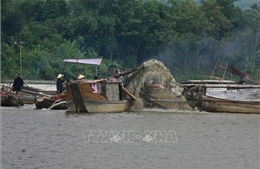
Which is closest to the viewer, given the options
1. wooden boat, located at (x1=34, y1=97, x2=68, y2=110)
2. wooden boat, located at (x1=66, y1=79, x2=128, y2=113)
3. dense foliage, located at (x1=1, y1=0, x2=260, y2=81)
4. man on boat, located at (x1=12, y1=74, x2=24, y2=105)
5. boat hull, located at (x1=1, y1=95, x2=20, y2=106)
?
wooden boat, located at (x1=66, y1=79, x2=128, y2=113)

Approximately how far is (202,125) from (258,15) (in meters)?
43.4

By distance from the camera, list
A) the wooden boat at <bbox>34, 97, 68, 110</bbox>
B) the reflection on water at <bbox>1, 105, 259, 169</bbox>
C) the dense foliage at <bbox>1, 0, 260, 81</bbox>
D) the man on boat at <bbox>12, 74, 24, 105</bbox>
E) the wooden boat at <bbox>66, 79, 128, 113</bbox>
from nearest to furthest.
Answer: the reflection on water at <bbox>1, 105, 259, 169</bbox> < the wooden boat at <bbox>66, 79, 128, 113</bbox> < the wooden boat at <bbox>34, 97, 68, 110</bbox> < the man on boat at <bbox>12, 74, 24, 105</bbox> < the dense foliage at <bbox>1, 0, 260, 81</bbox>

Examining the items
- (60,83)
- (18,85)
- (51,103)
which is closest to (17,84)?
(18,85)

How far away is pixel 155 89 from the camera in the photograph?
119ft

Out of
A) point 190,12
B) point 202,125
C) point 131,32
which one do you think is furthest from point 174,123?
point 190,12

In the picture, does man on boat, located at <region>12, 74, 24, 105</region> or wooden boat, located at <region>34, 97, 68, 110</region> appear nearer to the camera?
wooden boat, located at <region>34, 97, 68, 110</region>

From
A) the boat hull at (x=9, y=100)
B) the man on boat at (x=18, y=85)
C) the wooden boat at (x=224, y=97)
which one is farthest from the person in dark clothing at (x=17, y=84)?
the wooden boat at (x=224, y=97)

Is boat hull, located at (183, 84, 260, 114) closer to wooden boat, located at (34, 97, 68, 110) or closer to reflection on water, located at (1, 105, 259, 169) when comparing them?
reflection on water, located at (1, 105, 259, 169)

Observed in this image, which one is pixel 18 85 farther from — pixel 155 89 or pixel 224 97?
pixel 224 97

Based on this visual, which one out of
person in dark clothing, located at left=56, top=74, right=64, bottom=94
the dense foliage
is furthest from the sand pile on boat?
the dense foliage

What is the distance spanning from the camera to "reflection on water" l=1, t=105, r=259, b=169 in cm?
2152

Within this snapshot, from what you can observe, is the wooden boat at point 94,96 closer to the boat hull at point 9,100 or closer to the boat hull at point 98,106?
the boat hull at point 98,106

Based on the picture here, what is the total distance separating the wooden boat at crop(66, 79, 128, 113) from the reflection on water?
0.57 metres

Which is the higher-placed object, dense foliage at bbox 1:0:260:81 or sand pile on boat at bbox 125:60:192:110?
dense foliage at bbox 1:0:260:81
